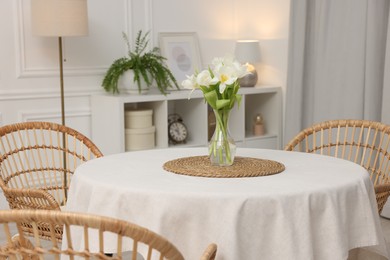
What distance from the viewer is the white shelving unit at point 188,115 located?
446 centimetres

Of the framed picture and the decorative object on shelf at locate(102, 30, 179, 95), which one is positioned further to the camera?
the framed picture

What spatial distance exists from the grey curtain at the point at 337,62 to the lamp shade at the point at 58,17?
1711 mm

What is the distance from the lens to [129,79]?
14.9 ft

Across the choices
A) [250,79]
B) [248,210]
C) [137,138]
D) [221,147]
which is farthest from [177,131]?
[248,210]

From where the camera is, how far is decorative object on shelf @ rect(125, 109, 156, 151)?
178 inches

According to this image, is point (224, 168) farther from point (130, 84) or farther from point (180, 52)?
point (180, 52)

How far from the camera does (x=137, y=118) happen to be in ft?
14.9

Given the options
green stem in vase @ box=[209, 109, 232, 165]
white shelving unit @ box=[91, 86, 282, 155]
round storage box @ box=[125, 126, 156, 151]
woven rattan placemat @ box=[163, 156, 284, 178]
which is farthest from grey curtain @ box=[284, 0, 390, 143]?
green stem in vase @ box=[209, 109, 232, 165]

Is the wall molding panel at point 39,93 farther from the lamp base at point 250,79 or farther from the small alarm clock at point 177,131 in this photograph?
the lamp base at point 250,79

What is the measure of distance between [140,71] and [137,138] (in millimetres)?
464

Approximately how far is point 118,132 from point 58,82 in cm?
57

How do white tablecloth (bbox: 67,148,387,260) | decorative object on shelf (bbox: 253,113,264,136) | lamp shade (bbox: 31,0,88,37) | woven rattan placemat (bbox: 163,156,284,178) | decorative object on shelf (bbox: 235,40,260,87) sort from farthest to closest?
decorative object on shelf (bbox: 253,113,264,136)
decorative object on shelf (bbox: 235,40,260,87)
lamp shade (bbox: 31,0,88,37)
woven rattan placemat (bbox: 163,156,284,178)
white tablecloth (bbox: 67,148,387,260)

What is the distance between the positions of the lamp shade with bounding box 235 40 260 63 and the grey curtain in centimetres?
28

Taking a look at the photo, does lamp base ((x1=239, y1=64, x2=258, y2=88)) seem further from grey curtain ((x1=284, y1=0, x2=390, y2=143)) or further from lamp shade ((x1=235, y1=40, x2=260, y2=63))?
grey curtain ((x1=284, y1=0, x2=390, y2=143))
